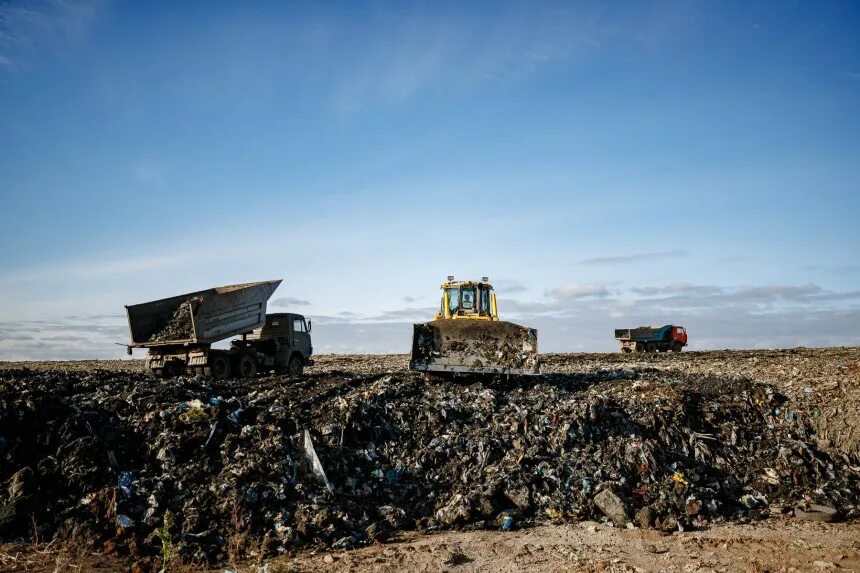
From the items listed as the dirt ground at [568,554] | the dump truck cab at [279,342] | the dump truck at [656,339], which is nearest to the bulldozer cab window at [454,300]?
the dump truck cab at [279,342]

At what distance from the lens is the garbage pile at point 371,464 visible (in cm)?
722

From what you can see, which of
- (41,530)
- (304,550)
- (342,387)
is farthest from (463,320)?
(41,530)

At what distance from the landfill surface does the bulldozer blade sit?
2.67ft

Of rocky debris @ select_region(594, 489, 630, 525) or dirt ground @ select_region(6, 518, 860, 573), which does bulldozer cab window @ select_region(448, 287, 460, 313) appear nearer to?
rocky debris @ select_region(594, 489, 630, 525)

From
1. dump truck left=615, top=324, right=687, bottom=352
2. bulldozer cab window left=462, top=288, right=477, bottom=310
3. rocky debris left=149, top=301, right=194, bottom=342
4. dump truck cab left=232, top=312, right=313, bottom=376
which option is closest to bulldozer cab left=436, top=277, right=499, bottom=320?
bulldozer cab window left=462, top=288, right=477, bottom=310

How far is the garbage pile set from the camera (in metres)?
7.22

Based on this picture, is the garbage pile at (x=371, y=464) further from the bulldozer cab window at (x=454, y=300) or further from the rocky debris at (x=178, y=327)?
the rocky debris at (x=178, y=327)

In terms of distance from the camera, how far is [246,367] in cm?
1667

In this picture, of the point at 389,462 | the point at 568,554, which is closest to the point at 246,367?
the point at 389,462

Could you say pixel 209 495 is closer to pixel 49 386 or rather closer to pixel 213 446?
pixel 213 446

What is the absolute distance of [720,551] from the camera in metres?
6.78

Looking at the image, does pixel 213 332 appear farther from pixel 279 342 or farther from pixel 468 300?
pixel 468 300

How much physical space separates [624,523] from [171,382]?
9160 mm

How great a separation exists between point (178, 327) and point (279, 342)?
3095 mm
